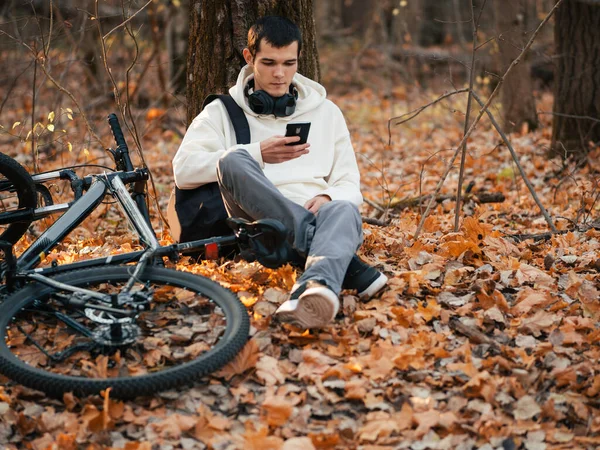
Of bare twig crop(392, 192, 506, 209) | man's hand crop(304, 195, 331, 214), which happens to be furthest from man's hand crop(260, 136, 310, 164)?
bare twig crop(392, 192, 506, 209)

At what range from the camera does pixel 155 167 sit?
8734 millimetres

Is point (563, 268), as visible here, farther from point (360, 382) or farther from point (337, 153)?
point (360, 382)

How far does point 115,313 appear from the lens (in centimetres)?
324

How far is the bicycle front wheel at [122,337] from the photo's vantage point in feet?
9.93

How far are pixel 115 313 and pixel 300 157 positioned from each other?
162 cm

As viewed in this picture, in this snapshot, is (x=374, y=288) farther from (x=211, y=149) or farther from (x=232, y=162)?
(x=211, y=149)

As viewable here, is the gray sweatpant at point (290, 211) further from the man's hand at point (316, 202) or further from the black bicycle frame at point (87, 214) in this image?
the black bicycle frame at point (87, 214)

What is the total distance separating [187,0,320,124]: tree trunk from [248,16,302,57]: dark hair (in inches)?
27.3

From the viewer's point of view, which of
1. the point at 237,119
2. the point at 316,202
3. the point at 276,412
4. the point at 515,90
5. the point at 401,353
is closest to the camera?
the point at 276,412

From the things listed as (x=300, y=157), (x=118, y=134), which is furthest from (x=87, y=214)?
(x=300, y=157)

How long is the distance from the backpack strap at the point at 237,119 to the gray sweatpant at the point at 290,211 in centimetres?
37

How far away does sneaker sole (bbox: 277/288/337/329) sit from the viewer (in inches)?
132

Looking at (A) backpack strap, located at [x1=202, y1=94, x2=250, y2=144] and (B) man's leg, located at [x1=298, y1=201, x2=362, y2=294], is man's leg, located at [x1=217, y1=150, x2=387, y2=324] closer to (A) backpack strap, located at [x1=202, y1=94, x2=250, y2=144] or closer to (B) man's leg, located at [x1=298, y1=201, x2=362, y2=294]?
(B) man's leg, located at [x1=298, y1=201, x2=362, y2=294]

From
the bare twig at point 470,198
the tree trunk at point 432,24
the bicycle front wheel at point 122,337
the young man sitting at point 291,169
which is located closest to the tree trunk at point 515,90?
the bare twig at point 470,198
